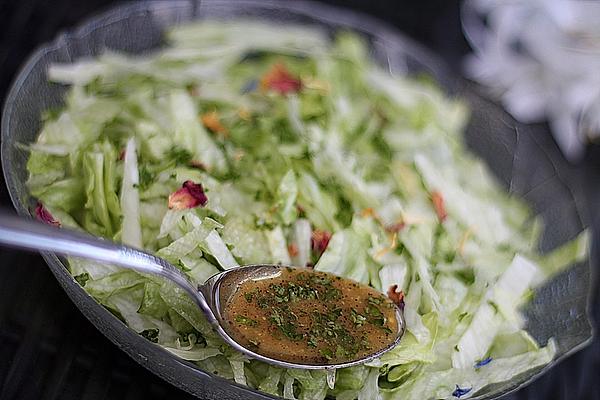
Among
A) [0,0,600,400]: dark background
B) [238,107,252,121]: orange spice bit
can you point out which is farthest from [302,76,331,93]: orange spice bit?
[0,0,600,400]: dark background

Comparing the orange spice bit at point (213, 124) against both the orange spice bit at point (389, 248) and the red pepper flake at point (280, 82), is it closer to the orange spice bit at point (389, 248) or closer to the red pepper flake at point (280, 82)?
the red pepper flake at point (280, 82)

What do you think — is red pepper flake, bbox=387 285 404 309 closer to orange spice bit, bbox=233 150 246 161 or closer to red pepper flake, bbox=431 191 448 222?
red pepper flake, bbox=431 191 448 222

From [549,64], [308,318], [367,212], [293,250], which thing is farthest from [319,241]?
[549,64]

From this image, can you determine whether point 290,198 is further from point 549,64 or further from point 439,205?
point 549,64

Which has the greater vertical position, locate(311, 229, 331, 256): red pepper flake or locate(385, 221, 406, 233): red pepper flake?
locate(311, 229, 331, 256): red pepper flake

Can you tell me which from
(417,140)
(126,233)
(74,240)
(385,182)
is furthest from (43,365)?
(417,140)

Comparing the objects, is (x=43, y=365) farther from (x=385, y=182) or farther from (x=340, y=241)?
(x=385, y=182)
